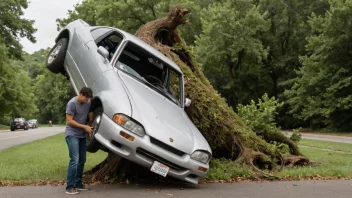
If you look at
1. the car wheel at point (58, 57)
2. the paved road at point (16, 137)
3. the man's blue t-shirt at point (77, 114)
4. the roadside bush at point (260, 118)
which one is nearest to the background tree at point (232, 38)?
the paved road at point (16, 137)

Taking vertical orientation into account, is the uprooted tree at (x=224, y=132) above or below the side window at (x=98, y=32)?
below

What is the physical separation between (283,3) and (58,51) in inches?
1608

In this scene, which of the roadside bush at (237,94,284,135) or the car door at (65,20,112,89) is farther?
the roadside bush at (237,94,284,135)

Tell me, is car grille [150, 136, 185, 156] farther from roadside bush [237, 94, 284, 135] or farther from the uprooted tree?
roadside bush [237, 94, 284, 135]

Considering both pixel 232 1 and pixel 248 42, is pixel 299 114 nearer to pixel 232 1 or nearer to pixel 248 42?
pixel 248 42

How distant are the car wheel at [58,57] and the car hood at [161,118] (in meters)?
2.21

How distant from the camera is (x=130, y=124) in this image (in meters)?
5.68

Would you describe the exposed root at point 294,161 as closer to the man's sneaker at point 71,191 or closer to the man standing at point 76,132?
the man standing at point 76,132

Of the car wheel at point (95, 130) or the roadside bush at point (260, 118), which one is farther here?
the roadside bush at point (260, 118)

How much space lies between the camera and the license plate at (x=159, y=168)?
5.72m

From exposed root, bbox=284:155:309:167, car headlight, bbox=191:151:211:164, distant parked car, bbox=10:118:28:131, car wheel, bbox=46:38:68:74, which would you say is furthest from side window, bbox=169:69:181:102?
distant parked car, bbox=10:118:28:131

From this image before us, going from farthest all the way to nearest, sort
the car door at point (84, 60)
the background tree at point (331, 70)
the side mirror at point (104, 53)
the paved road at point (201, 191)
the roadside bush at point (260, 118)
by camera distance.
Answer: the background tree at point (331, 70) < the roadside bush at point (260, 118) < the car door at point (84, 60) < the side mirror at point (104, 53) < the paved road at point (201, 191)

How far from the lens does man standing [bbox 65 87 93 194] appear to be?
570 cm

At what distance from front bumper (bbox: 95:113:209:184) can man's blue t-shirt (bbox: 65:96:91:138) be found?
0.28 metres
